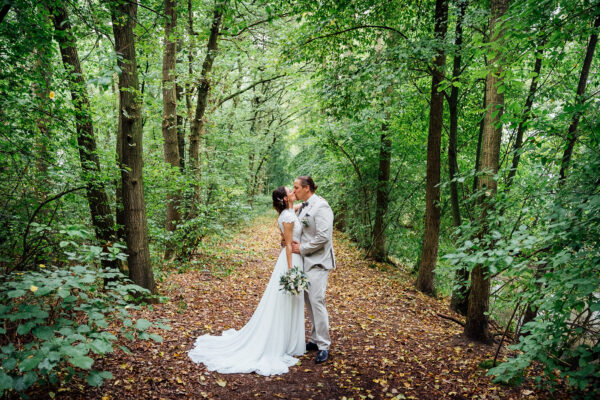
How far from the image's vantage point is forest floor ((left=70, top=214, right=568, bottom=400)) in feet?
11.9

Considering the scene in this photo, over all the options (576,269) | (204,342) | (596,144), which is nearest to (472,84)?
(596,144)

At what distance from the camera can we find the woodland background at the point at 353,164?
9.14 ft

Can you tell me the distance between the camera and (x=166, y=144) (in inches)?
351

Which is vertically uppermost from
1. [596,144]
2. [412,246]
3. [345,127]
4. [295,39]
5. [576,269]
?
[295,39]

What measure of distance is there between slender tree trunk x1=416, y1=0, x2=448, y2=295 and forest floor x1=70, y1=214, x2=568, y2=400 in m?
0.66

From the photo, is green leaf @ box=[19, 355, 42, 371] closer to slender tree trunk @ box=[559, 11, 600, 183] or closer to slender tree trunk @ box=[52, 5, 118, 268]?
slender tree trunk @ box=[52, 5, 118, 268]

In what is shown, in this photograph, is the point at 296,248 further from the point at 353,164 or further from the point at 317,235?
the point at 353,164

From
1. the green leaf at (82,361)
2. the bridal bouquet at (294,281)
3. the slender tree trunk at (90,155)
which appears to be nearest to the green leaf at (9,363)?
the green leaf at (82,361)

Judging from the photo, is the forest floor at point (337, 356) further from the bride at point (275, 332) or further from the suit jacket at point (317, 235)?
the suit jacket at point (317, 235)

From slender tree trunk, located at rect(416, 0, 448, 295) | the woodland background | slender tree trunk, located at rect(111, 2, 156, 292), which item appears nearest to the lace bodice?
the woodland background

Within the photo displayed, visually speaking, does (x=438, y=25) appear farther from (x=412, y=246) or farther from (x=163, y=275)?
(x=163, y=275)

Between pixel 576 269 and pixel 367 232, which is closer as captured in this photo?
pixel 576 269

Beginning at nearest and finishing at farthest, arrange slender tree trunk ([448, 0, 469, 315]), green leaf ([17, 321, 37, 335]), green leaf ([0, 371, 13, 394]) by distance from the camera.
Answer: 1. green leaf ([0, 371, 13, 394])
2. green leaf ([17, 321, 37, 335])
3. slender tree trunk ([448, 0, 469, 315])

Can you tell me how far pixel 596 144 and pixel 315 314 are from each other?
145 inches
